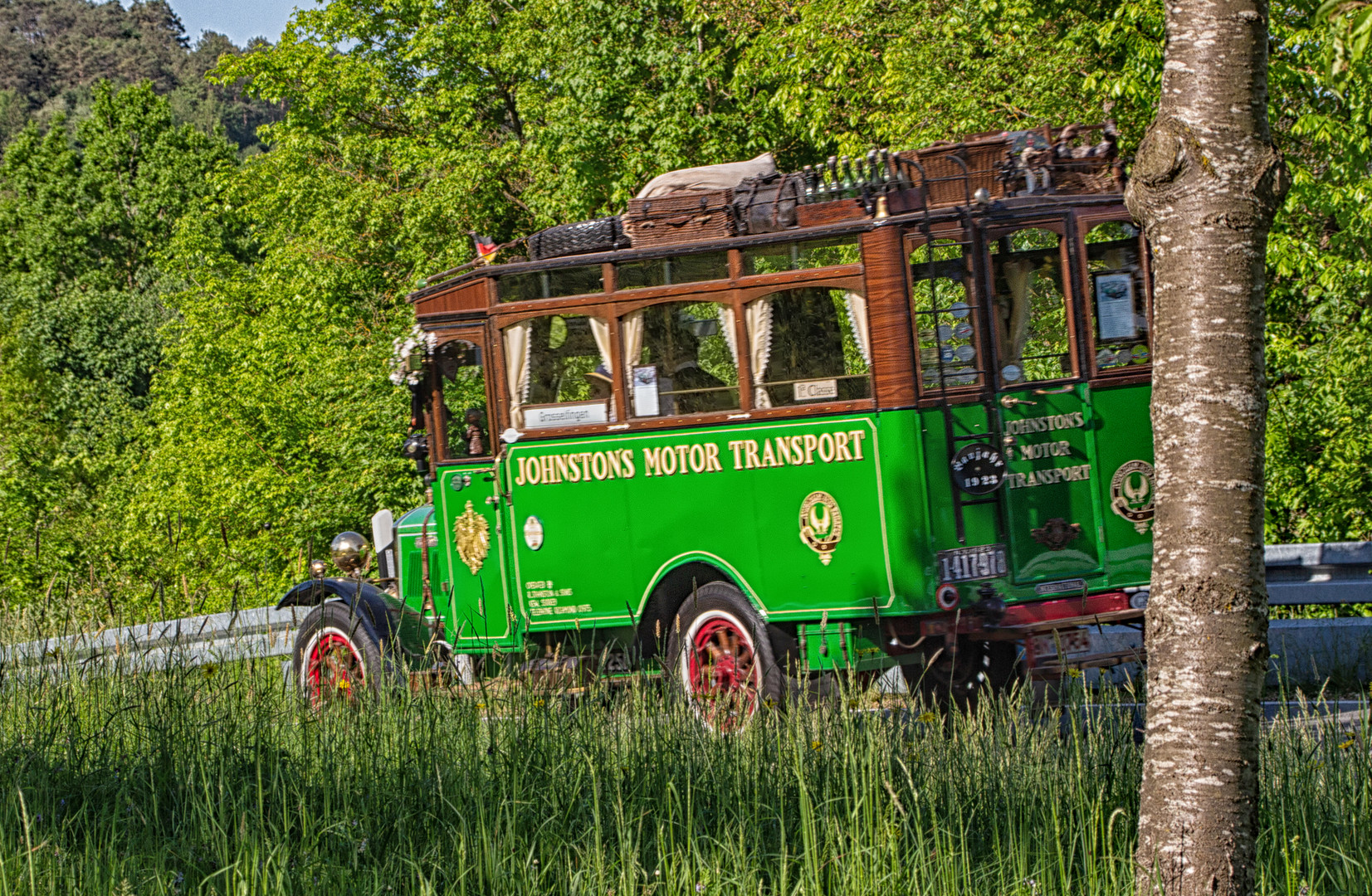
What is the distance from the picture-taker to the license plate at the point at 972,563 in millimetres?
7512

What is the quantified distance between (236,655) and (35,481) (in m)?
30.0

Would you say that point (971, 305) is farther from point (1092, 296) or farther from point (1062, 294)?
point (1092, 296)

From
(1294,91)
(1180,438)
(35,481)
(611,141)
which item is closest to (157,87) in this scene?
(35,481)

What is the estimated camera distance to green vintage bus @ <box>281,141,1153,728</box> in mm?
7586

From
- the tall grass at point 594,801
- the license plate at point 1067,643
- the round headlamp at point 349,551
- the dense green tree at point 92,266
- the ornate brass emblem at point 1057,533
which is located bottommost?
the license plate at point 1067,643

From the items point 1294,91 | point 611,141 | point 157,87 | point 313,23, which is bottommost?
point 1294,91

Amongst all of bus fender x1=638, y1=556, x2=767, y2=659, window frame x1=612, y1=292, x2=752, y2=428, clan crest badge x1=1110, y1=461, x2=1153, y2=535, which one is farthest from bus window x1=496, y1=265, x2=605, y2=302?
clan crest badge x1=1110, y1=461, x2=1153, y2=535

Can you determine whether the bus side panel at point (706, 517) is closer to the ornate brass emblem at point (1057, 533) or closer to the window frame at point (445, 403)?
the window frame at point (445, 403)

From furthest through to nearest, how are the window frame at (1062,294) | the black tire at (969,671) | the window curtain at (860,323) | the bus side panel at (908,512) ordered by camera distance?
the black tire at (969,671) < the window frame at (1062,294) < the window curtain at (860,323) < the bus side panel at (908,512)

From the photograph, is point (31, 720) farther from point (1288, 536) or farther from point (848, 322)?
point (1288, 536)

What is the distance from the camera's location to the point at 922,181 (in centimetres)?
794

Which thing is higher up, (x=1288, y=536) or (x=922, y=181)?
(x=922, y=181)

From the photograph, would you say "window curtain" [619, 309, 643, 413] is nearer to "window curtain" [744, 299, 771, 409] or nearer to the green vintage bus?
the green vintage bus

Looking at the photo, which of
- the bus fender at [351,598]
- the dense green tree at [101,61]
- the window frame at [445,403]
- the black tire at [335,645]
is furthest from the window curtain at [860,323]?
the dense green tree at [101,61]
